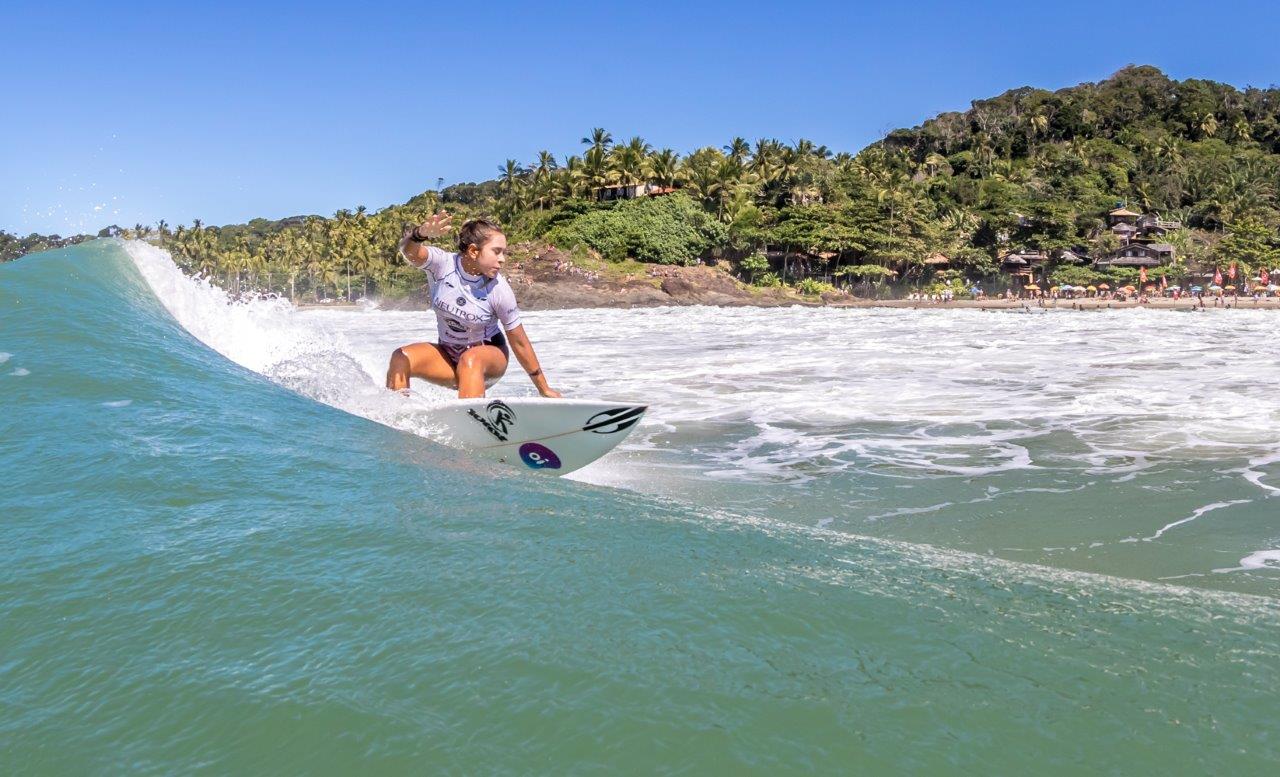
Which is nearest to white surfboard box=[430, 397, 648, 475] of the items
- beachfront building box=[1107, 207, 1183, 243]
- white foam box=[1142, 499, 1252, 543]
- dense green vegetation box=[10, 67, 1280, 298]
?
white foam box=[1142, 499, 1252, 543]

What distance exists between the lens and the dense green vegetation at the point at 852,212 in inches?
2977

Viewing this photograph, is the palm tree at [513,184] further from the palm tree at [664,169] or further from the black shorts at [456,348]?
the black shorts at [456,348]

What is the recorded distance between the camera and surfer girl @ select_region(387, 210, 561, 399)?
241 inches

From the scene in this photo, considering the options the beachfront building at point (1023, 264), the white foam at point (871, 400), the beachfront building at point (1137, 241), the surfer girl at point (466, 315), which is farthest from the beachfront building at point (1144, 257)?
the surfer girl at point (466, 315)

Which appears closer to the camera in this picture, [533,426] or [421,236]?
[421,236]

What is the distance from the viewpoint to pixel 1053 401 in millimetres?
11383

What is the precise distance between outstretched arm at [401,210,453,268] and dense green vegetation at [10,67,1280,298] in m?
70.4

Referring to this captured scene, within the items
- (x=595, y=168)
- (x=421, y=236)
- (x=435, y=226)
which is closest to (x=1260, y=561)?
(x=435, y=226)

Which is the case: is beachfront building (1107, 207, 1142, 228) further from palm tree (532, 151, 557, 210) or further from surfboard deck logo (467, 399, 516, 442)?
surfboard deck logo (467, 399, 516, 442)

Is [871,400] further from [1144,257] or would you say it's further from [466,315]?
[1144,257]

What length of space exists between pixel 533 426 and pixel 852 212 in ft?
238

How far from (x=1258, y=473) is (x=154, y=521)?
7.28 metres

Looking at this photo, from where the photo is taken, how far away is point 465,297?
6379 millimetres

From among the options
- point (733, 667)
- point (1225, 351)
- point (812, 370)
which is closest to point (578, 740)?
point (733, 667)
